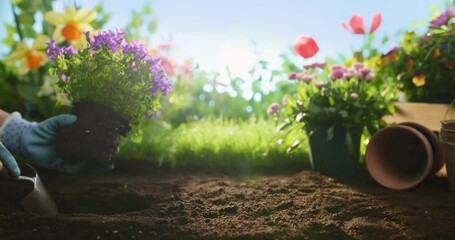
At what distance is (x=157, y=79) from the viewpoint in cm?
214

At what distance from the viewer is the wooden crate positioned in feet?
8.81

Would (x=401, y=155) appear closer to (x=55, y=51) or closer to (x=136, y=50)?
(x=136, y=50)

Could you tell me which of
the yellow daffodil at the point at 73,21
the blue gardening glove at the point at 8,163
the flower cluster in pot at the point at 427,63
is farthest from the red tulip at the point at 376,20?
the blue gardening glove at the point at 8,163

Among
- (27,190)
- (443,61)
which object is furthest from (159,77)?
(443,61)

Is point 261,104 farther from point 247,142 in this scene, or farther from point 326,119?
point 326,119

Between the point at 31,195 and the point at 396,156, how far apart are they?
182 centimetres

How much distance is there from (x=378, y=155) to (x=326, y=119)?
328mm

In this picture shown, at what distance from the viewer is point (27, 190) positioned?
5.75 feet

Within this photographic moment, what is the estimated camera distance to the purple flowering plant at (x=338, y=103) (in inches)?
98.4

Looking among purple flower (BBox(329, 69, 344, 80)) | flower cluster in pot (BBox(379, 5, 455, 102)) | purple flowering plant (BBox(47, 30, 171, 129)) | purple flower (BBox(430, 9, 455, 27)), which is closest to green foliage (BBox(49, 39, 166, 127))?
purple flowering plant (BBox(47, 30, 171, 129))

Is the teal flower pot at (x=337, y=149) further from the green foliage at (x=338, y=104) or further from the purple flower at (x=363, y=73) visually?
the purple flower at (x=363, y=73)

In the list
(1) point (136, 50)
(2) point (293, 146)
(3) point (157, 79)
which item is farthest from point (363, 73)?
(1) point (136, 50)

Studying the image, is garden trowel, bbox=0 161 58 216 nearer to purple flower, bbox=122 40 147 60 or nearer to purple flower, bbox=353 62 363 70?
purple flower, bbox=122 40 147 60

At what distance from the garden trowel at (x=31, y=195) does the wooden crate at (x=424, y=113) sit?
6.89ft
